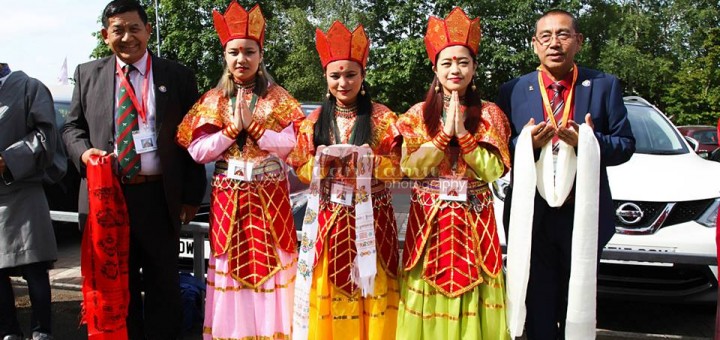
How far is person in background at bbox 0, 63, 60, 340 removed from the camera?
3.38 m

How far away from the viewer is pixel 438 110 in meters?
2.74

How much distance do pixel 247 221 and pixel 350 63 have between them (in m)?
1.00

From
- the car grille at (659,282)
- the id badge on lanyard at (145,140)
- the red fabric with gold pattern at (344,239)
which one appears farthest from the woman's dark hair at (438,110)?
the car grille at (659,282)

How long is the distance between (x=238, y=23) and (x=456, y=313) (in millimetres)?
1831

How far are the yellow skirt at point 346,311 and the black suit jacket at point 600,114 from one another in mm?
889

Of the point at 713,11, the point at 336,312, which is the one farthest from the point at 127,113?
the point at 713,11

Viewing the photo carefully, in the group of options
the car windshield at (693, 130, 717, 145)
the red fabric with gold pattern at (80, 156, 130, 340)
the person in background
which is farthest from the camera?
the car windshield at (693, 130, 717, 145)

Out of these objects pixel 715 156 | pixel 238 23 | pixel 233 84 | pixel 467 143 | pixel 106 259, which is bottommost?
pixel 106 259

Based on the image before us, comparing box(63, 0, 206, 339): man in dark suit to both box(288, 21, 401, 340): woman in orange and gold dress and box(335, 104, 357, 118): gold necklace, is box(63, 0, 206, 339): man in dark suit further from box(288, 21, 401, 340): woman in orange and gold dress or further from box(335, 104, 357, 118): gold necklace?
box(335, 104, 357, 118): gold necklace

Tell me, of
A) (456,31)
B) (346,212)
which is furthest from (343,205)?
(456,31)

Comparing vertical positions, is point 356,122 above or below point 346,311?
above

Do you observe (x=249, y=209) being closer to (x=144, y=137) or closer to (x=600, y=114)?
→ (x=144, y=137)

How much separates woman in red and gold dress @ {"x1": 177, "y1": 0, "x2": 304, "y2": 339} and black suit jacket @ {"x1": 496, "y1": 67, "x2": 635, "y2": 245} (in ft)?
3.84

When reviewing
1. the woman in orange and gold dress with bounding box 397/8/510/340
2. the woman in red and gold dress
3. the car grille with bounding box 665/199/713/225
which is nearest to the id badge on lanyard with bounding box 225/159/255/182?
the woman in red and gold dress
